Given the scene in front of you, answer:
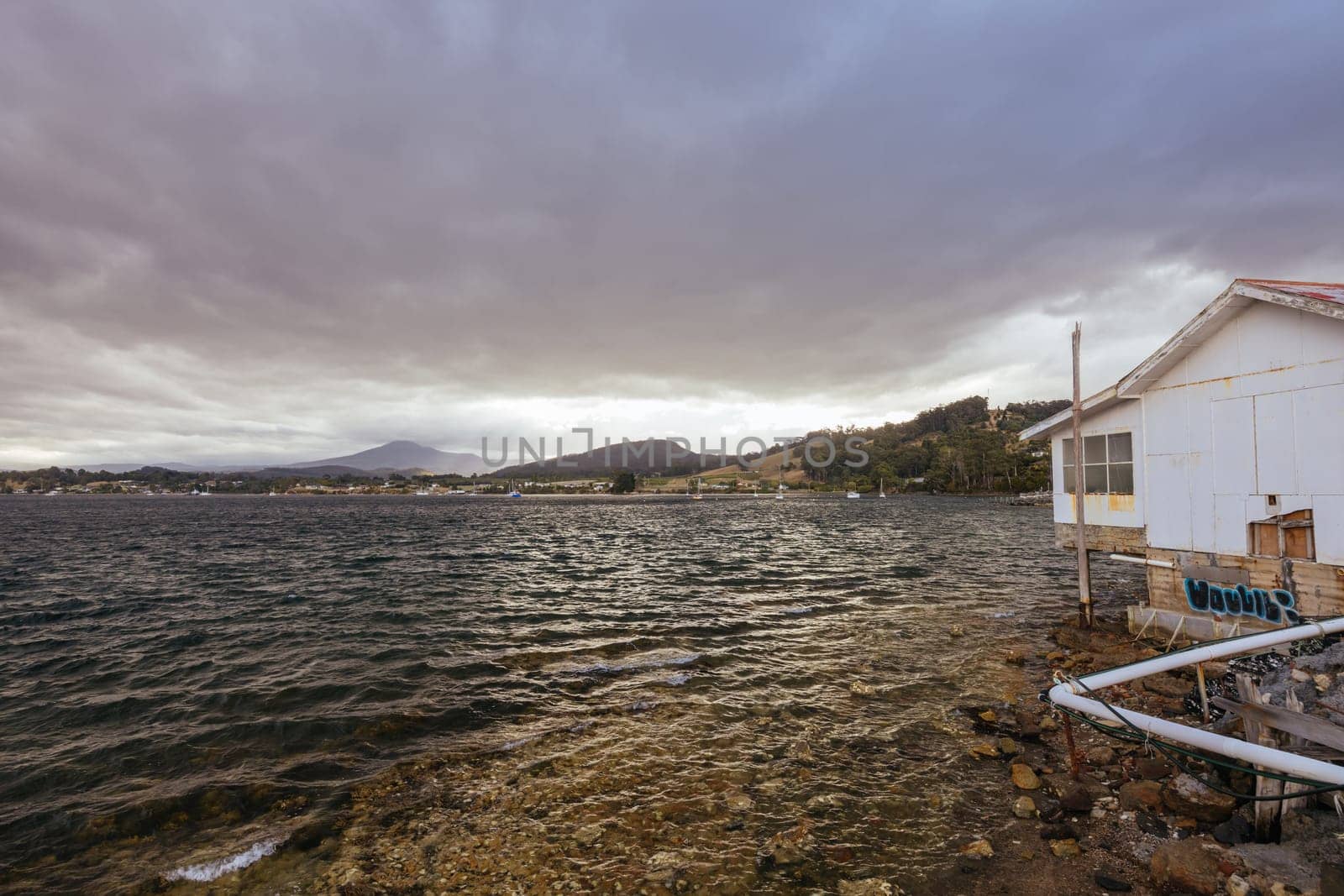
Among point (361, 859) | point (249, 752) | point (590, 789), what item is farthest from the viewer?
point (249, 752)

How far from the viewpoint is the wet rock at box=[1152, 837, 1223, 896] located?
650 cm

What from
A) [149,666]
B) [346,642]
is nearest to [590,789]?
[346,642]

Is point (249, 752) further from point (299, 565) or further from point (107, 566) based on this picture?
point (107, 566)

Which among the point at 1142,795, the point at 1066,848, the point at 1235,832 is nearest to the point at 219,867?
the point at 1066,848

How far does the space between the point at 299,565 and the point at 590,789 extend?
4064 centimetres

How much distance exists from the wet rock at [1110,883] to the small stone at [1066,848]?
467 mm

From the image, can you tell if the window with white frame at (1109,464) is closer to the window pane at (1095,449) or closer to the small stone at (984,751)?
the window pane at (1095,449)

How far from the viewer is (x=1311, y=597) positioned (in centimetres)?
1406

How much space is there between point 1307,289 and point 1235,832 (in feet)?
48.6

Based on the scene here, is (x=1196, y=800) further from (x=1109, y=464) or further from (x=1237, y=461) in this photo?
(x=1109, y=464)

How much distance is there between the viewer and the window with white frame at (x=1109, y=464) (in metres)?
18.6

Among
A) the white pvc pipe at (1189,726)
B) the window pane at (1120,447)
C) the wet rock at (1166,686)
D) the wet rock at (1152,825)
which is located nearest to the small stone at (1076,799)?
the wet rock at (1152,825)

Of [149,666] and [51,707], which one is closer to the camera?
[51,707]

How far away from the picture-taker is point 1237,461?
50.5 ft
